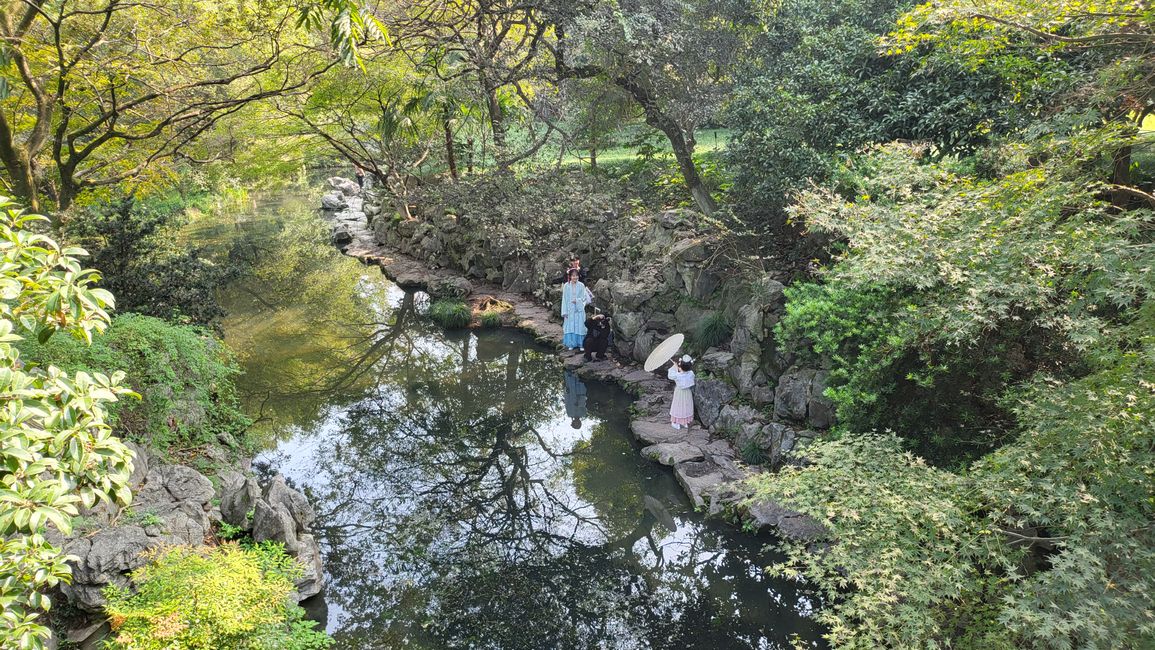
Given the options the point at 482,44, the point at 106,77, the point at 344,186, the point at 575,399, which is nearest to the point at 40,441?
the point at 106,77

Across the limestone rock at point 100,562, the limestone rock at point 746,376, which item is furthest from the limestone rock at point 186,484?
the limestone rock at point 746,376

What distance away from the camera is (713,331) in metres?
10.5

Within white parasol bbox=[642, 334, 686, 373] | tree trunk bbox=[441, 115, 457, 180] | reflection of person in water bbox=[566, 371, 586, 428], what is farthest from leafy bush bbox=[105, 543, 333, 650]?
tree trunk bbox=[441, 115, 457, 180]

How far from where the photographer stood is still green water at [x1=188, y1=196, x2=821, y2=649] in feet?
21.5

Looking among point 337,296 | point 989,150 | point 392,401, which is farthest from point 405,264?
point 989,150

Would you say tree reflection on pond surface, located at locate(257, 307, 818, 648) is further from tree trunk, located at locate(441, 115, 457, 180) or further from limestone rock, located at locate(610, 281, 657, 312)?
tree trunk, located at locate(441, 115, 457, 180)

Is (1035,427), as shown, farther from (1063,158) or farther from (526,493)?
(526,493)

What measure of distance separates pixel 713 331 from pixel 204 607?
7.70 metres

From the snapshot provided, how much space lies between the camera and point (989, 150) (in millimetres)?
7875

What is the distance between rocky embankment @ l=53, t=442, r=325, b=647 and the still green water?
1.76 feet

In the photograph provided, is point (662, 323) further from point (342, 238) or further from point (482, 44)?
point (342, 238)

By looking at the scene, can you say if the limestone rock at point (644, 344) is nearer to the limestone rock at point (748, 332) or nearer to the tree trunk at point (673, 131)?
the limestone rock at point (748, 332)

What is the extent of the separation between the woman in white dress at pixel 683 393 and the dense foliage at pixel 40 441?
7.39m

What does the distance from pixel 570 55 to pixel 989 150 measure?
7.71 meters
